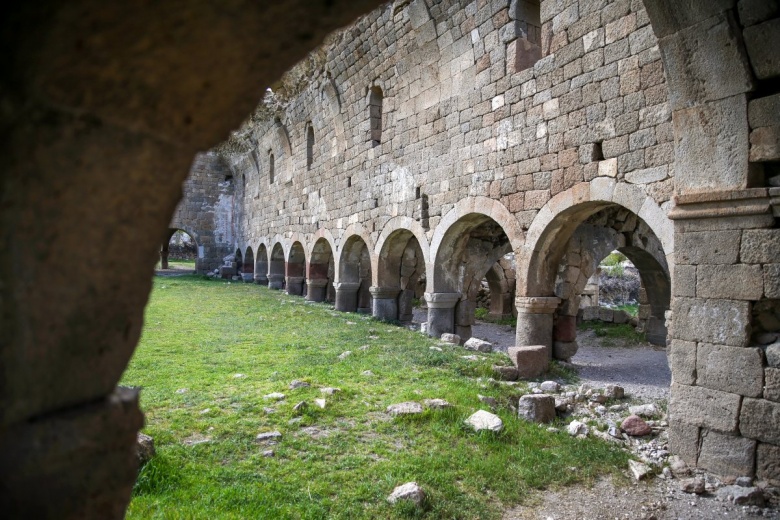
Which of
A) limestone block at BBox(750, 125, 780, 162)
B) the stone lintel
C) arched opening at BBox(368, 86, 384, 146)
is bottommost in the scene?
the stone lintel

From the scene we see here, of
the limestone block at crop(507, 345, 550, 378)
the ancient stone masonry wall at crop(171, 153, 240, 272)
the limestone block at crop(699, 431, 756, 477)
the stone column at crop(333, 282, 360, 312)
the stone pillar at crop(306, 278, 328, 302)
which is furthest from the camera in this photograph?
the ancient stone masonry wall at crop(171, 153, 240, 272)

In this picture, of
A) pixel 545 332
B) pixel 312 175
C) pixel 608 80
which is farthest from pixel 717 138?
pixel 312 175

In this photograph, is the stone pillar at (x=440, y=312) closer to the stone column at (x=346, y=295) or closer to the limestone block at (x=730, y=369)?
the stone column at (x=346, y=295)

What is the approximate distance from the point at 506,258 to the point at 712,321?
10.8 m

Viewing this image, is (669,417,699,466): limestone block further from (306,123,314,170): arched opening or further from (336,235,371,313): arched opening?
(306,123,314,170): arched opening

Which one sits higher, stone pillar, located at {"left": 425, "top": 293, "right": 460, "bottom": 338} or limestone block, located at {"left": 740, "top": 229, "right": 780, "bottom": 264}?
limestone block, located at {"left": 740, "top": 229, "right": 780, "bottom": 264}

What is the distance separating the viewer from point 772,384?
343 cm

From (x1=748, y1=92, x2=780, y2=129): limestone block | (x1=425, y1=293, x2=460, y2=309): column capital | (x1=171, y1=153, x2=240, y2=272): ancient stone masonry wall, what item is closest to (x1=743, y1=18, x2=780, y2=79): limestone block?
(x1=748, y1=92, x2=780, y2=129): limestone block

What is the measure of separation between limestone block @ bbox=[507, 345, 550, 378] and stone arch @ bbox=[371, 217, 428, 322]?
444 cm

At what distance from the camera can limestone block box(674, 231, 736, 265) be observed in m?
3.61

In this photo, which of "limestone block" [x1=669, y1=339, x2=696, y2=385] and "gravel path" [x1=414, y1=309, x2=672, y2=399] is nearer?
"limestone block" [x1=669, y1=339, x2=696, y2=385]

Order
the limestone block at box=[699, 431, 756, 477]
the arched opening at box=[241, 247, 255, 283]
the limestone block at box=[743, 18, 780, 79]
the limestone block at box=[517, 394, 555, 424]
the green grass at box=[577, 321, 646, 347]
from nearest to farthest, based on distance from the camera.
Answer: the limestone block at box=[743, 18, 780, 79], the limestone block at box=[699, 431, 756, 477], the limestone block at box=[517, 394, 555, 424], the green grass at box=[577, 321, 646, 347], the arched opening at box=[241, 247, 255, 283]

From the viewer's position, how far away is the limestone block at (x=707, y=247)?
142 inches

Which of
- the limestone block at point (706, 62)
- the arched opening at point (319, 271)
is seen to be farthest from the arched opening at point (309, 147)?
the limestone block at point (706, 62)
